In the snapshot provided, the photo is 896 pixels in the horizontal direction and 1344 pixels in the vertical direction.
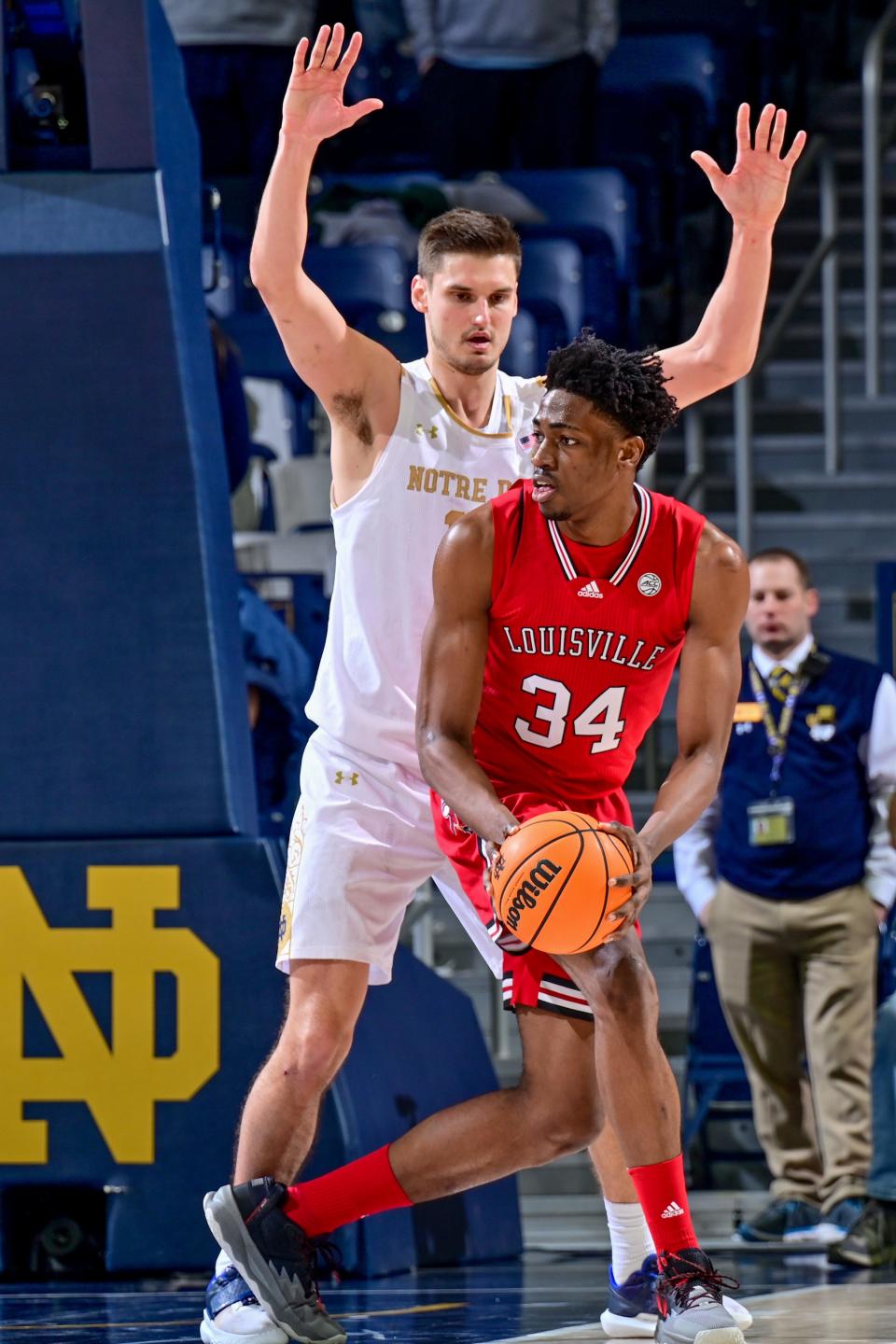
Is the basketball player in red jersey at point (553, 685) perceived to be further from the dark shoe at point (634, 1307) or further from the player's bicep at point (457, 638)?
the dark shoe at point (634, 1307)

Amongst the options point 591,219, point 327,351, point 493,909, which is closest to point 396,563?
point 327,351

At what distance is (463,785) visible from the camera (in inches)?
170

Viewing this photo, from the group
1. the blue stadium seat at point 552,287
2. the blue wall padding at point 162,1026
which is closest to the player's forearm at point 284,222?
the blue wall padding at point 162,1026

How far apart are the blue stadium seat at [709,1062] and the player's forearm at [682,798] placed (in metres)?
3.77

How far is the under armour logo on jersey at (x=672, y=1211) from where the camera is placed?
4.13 metres

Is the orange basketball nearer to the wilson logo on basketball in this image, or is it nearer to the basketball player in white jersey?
the wilson logo on basketball

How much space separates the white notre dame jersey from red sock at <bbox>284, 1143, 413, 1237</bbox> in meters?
0.86

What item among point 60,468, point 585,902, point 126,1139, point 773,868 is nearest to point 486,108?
point 773,868

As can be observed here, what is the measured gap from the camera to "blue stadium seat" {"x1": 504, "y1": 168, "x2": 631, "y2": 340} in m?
10.2

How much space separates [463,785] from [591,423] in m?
0.75

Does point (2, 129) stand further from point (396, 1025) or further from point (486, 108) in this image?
point (486, 108)

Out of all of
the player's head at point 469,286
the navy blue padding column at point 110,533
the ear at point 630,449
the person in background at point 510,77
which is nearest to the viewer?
the ear at point 630,449

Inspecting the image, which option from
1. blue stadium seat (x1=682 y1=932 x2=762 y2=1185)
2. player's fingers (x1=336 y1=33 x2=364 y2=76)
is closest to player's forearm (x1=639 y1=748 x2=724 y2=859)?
player's fingers (x1=336 y1=33 x2=364 y2=76)

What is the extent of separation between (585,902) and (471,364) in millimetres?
1415
